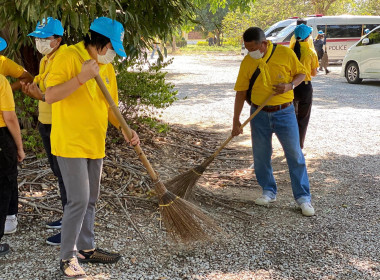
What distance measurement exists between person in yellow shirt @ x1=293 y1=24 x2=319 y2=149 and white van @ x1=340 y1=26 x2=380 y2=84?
949 cm

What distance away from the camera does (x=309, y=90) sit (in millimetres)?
5957

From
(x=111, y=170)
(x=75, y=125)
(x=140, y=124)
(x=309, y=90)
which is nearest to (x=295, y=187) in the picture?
Answer: (x=309, y=90)

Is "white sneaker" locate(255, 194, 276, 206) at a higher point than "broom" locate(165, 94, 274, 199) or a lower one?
lower

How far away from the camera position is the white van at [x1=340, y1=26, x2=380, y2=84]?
47.8 ft

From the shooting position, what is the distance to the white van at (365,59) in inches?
573

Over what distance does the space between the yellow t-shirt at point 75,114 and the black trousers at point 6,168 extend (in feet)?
2.20

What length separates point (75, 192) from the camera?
3.06 metres

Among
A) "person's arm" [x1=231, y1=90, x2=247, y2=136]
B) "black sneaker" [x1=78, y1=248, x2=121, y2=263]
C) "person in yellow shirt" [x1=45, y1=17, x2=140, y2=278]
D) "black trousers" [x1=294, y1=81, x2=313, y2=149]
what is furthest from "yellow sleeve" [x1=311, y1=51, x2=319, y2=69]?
"black sneaker" [x1=78, y1=248, x2=121, y2=263]

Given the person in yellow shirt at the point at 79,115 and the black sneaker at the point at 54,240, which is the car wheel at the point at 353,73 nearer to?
the black sneaker at the point at 54,240

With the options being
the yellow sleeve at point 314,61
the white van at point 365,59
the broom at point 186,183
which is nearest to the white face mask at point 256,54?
the broom at point 186,183

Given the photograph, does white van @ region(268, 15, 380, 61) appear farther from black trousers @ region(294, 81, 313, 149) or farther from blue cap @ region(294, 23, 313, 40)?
black trousers @ region(294, 81, 313, 149)

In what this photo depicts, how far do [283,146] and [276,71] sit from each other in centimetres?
73

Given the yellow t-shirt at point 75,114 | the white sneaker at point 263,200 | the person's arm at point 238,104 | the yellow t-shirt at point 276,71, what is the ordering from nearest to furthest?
1. the yellow t-shirt at point 75,114
2. the yellow t-shirt at point 276,71
3. the person's arm at point 238,104
4. the white sneaker at point 263,200

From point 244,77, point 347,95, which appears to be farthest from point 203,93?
point 244,77
